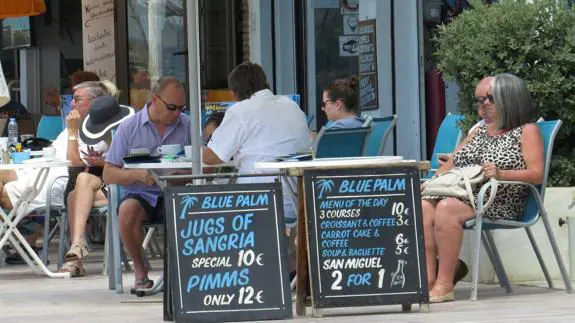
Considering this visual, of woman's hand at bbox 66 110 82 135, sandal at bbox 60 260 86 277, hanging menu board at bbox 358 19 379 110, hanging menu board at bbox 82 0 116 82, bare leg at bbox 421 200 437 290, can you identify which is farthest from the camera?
hanging menu board at bbox 82 0 116 82

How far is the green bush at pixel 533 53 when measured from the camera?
7.61 m

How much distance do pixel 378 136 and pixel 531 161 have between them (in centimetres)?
142

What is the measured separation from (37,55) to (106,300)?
1449cm

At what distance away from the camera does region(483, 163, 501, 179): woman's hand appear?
6.84 m

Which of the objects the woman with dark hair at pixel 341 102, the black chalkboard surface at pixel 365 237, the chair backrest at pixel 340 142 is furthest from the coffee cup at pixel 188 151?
the woman with dark hair at pixel 341 102

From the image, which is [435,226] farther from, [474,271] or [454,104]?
[454,104]

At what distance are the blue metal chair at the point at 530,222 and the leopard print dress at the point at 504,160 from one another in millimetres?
48

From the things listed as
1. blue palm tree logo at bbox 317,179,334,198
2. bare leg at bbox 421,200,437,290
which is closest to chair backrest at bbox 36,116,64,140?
bare leg at bbox 421,200,437,290

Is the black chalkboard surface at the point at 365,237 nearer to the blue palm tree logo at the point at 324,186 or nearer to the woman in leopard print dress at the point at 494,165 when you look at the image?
the blue palm tree logo at the point at 324,186

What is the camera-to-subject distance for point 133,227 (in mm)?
7699

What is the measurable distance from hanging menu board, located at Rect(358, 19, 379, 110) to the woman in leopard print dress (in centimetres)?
381

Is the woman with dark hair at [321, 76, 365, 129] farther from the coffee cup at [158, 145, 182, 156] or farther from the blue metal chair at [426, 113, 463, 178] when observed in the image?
the coffee cup at [158, 145, 182, 156]

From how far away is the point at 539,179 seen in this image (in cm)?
689

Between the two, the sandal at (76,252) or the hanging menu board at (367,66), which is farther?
the hanging menu board at (367,66)
